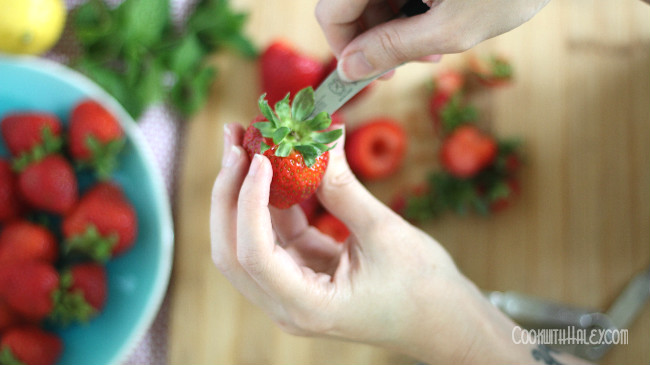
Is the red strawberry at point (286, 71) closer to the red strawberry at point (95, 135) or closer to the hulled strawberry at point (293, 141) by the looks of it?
the red strawberry at point (95, 135)

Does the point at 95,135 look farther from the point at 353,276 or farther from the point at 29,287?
the point at 353,276

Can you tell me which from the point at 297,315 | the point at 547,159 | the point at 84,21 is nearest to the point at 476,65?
the point at 547,159

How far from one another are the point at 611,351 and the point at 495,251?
0.30 metres

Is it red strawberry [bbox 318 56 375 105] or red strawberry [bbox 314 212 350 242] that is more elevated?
red strawberry [bbox 318 56 375 105]

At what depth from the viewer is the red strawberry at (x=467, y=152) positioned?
1.25 metres

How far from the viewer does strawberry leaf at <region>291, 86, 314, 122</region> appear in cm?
73

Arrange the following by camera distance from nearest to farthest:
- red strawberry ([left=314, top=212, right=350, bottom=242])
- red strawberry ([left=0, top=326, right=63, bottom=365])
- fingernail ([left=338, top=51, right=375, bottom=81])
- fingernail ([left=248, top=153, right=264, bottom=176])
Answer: fingernail ([left=248, top=153, right=264, bottom=176]) → fingernail ([left=338, top=51, right=375, bottom=81]) → red strawberry ([left=0, top=326, right=63, bottom=365]) → red strawberry ([left=314, top=212, right=350, bottom=242])

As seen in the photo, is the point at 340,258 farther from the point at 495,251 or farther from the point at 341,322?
the point at 495,251

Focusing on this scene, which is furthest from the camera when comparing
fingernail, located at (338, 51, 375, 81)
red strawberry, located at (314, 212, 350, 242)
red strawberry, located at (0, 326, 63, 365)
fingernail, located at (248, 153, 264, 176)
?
red strawberry, located at (314, 212, 350, 242)

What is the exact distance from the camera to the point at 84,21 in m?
1.29

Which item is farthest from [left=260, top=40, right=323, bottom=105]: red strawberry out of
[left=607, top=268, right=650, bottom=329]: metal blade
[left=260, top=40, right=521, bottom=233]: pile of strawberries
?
[left=607, top=268, right=650, bottom=329]: metal blade

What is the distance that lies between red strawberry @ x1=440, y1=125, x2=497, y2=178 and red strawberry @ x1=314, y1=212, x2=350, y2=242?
0.27 meters

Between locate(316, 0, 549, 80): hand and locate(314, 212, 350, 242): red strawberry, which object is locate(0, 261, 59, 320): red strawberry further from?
locate(316, 0, 549, 80): hand

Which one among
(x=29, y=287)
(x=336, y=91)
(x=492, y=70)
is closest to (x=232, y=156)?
(x=336, y=91)
